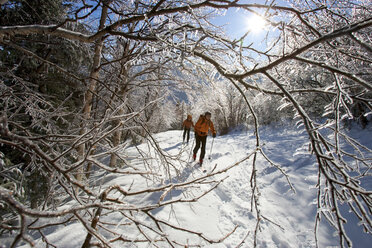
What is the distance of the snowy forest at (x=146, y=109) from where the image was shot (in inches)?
36.3

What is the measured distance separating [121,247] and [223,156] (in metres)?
6.05

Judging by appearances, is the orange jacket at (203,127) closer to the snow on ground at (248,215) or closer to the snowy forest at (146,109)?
the snowy forest at (146,109)

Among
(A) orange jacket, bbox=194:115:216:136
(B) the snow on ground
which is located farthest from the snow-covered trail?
(A) orange jacket, bbox=194:115:216:136

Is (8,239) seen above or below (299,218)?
below

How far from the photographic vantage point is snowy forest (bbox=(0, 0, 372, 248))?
36.3 inches

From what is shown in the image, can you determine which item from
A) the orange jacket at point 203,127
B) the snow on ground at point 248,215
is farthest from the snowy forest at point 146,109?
the orange jacket at point 203,127

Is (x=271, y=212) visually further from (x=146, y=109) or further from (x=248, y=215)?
(x=146, y=109)

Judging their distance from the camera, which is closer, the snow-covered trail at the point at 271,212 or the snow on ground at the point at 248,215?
the snow on ground at the point at 248,215

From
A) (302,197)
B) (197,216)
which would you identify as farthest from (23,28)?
(302,197)

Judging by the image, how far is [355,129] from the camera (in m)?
7.44

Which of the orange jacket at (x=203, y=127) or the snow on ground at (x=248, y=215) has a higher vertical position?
the orange jacket at (x=203, y=127)

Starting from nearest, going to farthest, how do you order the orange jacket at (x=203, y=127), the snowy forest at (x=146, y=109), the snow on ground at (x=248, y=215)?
the snowy forest at (x=146, y=109) → the snow on ground at (x=248, y=215) → the orange jacket at (x=203, y=127)

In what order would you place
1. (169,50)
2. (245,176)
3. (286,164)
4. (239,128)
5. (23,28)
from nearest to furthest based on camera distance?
(169,50), (23,28), (245,176), (286,164), (239,128)

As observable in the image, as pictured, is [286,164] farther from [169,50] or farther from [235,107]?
[235,107]
